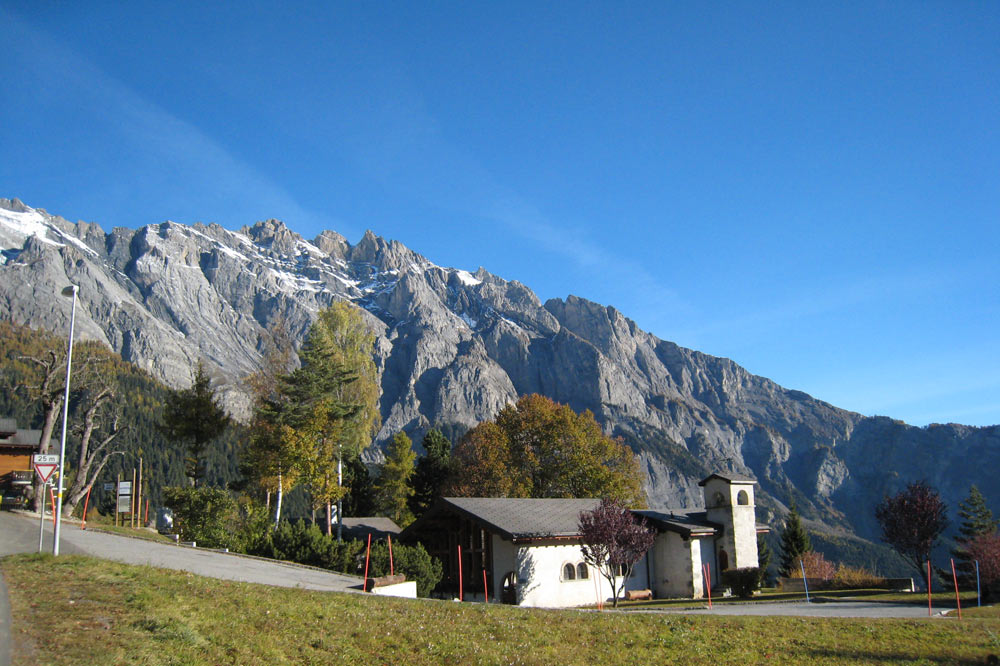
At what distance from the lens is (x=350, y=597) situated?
56.1ft

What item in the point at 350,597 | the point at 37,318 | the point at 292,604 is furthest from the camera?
the point at 37,318

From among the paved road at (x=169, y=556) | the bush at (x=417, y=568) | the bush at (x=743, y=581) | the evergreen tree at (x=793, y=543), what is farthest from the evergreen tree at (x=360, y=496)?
the evergreen tree at (x=793, y=543)

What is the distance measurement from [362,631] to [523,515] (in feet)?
66.7

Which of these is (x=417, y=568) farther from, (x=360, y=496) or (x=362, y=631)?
(x=360, y=496)

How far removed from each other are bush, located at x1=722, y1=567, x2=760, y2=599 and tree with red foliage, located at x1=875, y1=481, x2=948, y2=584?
35.4 feet

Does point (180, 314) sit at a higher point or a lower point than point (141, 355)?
higher

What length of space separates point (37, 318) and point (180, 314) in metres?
44.8

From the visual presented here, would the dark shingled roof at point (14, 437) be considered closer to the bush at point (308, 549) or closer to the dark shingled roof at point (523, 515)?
the bush at point (308, 549)

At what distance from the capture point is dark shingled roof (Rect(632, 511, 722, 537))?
3516 cm

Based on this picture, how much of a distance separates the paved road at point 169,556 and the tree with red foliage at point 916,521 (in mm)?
29789

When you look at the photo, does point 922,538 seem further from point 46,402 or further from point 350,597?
point 46,402

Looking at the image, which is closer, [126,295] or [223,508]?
[223,508]

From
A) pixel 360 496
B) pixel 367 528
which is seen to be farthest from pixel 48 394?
pixel 360 496

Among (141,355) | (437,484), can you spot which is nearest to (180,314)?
(141,355)
